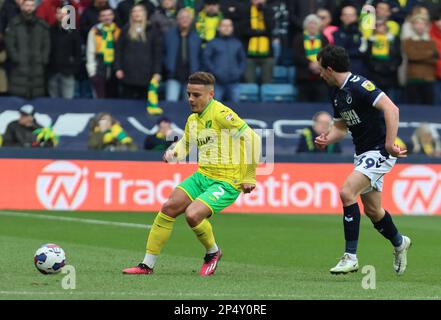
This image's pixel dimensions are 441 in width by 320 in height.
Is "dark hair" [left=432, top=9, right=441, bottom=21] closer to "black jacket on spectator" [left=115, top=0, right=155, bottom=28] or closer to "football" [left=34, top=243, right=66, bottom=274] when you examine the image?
"black jacket on spectator" [left=115, top=0, right=155, bottom=28]

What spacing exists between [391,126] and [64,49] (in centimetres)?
1144

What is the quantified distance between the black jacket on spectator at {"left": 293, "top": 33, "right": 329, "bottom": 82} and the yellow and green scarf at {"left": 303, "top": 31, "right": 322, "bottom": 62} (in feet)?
0.20

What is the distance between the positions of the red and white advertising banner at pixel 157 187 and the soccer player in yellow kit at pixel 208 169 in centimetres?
872

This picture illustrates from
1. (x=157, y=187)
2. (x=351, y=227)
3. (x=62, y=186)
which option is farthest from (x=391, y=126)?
(x=62, y=186)

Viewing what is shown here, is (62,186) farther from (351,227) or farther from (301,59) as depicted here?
(351,227)

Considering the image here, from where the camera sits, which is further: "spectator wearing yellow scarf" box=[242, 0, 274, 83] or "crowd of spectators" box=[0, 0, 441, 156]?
"spectator wearing yellow scarf" box=[242, 0, 274, 83]

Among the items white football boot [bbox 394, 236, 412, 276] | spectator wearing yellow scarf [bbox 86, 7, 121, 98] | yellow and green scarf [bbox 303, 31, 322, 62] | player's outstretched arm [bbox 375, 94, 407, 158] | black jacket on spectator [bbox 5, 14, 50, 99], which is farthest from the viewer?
yellow and green scarf [bbox 303, 31, 322, 62]

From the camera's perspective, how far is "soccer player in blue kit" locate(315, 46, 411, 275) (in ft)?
38.2

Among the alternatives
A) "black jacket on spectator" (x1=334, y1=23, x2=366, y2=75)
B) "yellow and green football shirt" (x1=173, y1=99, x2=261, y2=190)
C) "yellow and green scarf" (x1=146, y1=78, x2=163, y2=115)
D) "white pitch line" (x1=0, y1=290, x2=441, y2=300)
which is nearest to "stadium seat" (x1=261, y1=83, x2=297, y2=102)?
"black jacket on spectator" (x1=334, y1=23, x2=366, y2=75)

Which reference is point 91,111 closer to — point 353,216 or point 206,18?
point 206,18

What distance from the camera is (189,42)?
22172mm

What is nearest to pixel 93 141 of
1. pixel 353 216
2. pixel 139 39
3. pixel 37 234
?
pixel 139 39

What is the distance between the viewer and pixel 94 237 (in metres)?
16.0

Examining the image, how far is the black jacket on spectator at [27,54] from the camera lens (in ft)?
69.9
